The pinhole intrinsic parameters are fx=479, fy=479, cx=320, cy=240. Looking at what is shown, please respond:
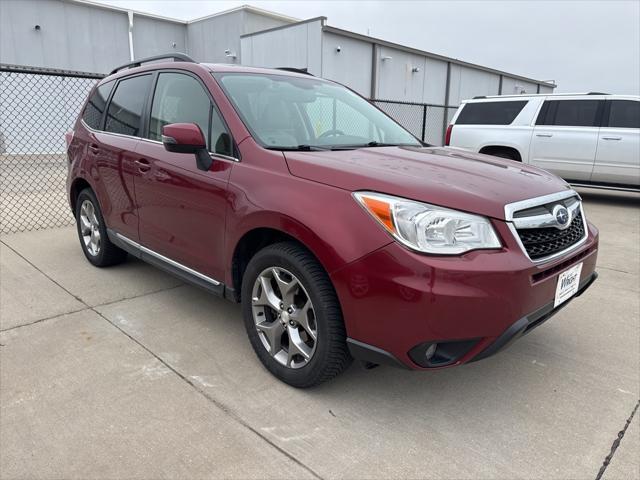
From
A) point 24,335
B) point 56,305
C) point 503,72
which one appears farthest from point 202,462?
point 503,72

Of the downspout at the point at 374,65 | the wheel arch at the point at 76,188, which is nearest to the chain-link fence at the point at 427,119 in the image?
the downspout at the point at 374,65

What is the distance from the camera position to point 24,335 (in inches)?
125

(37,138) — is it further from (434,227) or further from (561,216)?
(561,216)

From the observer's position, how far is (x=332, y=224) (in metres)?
2.20

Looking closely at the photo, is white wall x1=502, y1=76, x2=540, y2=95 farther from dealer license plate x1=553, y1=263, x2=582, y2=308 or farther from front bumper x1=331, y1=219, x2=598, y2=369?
front bumper x1=331, y1=219, x2=598, y2=369

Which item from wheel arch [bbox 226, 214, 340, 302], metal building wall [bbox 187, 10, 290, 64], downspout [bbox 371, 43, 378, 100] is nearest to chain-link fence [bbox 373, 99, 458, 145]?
downspout [bbox 371, 43, 378, 100]

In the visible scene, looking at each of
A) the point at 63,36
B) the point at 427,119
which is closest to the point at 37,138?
the point at 63,36

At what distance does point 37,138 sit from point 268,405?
16.0 m

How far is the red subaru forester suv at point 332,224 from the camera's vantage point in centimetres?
204

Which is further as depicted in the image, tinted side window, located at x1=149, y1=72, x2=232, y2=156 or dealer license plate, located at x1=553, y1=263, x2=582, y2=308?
tinted side window, located at x1=149, y1=72, x2=232, y2=156

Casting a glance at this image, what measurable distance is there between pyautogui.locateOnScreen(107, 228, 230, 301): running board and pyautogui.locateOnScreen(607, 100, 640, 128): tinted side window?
26.8ft

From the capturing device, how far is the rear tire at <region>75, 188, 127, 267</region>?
4309 millimetres

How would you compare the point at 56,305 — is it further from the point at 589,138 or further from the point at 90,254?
the point at 589,138

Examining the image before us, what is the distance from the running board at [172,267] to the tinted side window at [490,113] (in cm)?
768
